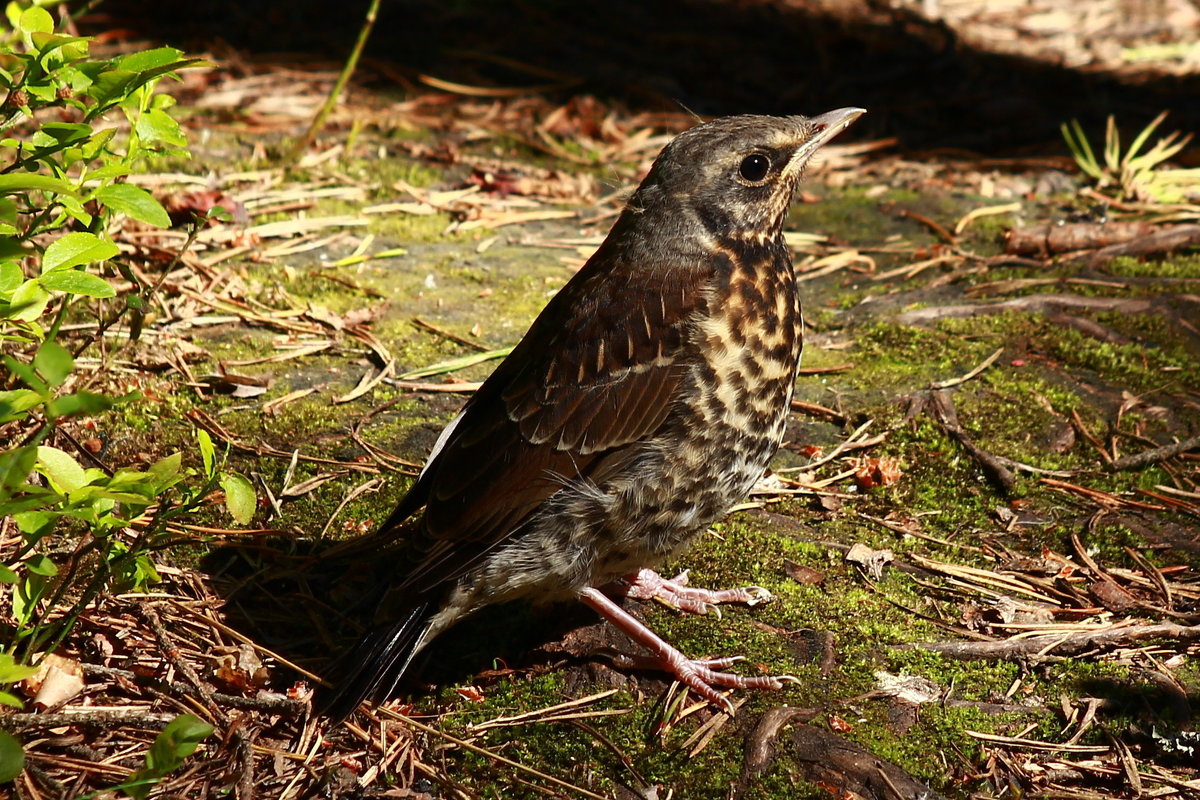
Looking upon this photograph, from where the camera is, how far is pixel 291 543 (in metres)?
3.39

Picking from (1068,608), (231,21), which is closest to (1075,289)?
(1068,608)

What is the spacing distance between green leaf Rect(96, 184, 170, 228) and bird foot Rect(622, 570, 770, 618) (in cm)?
178

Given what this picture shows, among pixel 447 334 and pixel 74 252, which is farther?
pixel 447 334

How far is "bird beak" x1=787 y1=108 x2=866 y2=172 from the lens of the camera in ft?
11.4

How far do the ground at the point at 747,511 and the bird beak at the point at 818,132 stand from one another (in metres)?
0.77

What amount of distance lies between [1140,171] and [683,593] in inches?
159

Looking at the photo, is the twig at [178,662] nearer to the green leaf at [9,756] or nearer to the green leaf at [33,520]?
the green leaf at [33,520]

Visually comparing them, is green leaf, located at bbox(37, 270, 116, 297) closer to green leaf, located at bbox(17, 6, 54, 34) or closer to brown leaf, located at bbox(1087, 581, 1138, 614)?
green leaf, located at bbox(17, 6, 54, 34)

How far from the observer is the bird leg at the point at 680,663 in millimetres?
2908

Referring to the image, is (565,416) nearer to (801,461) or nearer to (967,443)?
(801,461)

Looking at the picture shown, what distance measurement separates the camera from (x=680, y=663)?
2938 millimetres

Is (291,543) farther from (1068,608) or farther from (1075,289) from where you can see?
(1075,289)

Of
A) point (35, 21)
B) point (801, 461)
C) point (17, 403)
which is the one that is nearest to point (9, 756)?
point (17, 403)

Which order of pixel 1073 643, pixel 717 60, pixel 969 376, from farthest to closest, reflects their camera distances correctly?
pixel 717 60, pixel 969 376, pixel 1073 643
